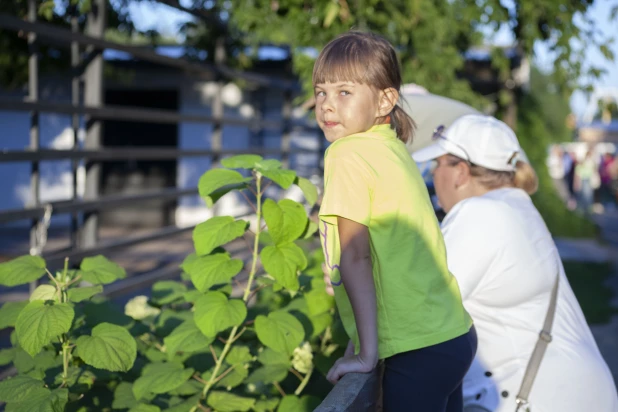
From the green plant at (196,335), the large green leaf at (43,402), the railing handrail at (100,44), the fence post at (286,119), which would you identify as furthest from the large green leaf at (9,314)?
the fence post at (286,119)

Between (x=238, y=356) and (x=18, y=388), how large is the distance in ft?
2.45

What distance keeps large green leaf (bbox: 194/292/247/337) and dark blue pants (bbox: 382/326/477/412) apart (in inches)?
23.0

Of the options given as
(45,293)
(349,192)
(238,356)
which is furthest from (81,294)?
(349,192)

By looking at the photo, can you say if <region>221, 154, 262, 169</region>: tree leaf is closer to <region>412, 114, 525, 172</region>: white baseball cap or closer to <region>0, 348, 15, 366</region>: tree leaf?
<region>412, 114, 525, 172</region>: white baseball cap

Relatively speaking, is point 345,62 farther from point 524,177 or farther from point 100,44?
point 100,44

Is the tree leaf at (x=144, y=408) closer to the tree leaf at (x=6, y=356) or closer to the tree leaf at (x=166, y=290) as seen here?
the tree leaf at (x=6, y=356)

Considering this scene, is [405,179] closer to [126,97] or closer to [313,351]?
[313,351]

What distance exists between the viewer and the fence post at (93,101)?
464 cm

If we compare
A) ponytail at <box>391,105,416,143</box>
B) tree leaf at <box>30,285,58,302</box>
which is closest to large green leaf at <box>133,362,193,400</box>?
tree leaf at <box>30,285,58,302</box>

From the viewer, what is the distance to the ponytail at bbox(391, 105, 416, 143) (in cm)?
220

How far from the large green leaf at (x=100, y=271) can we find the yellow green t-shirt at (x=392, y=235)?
0.88 metres

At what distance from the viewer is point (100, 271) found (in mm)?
2605

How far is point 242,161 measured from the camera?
8.82ft

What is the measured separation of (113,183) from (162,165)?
101cm
